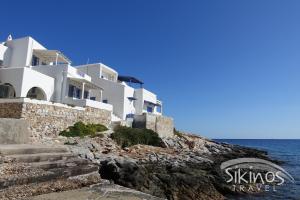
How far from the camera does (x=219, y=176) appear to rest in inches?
738

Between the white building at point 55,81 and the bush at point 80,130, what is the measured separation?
260cm

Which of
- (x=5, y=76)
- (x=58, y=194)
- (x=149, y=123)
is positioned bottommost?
(x=58, y=194)

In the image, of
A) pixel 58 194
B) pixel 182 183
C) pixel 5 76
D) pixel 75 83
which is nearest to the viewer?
pixel 58 194

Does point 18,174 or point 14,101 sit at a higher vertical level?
point 14,101

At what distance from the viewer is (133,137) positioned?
29.2 m

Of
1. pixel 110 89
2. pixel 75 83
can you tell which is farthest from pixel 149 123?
pixel 75 83

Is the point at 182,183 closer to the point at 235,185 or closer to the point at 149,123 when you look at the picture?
the point at 235,185

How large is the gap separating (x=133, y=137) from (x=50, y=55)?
1522cm

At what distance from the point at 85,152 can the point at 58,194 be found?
548 inches

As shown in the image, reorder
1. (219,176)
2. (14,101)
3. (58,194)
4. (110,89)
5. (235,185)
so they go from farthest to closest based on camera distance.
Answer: (110,89)
(14,101)
(219,176)
(235,185)
(58,194)

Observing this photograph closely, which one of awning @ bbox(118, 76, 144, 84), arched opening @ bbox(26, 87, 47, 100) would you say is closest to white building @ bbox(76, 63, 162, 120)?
awning @ bbox(118, 76, 144, 84)

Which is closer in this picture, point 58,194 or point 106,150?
point 58,194

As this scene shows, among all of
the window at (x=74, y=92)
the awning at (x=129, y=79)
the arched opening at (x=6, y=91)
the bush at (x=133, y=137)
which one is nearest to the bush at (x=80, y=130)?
the bush at (x=133, y=137)

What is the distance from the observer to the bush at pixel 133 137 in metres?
26.7
